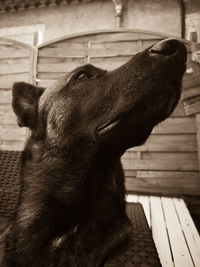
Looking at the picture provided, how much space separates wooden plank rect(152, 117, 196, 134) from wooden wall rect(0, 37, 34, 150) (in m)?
2.66

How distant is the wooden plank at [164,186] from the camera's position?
3.82 m

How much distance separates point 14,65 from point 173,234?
431cm

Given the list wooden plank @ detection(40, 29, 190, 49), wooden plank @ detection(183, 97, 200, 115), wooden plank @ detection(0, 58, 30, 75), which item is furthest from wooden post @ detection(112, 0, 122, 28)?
wooden plank @ detection(183, 97, 200, 115)

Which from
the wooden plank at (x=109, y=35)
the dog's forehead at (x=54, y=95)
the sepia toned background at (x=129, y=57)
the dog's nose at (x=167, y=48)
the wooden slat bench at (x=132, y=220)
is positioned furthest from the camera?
the wooden plank at (x=109, y=35)

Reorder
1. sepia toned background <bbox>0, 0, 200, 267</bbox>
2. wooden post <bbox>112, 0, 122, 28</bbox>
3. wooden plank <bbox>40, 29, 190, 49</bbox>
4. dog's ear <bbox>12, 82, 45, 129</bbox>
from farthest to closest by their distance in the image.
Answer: wooden post <bbox>112, 0, 122, 28</bbox>, wooden plank <bbox>40, 29, 190, 49</bbox>, sepia toned background <bbox>0, 0, 200, 267</bbox>, dog's ear <bbox>12, 82, 45, 129</bbox>

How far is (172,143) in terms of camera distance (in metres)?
4.04

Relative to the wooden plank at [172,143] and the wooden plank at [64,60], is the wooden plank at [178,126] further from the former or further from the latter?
the wooden plank at [64,60]

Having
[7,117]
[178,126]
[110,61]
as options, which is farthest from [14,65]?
[178,126]

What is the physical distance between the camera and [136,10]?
6.70m

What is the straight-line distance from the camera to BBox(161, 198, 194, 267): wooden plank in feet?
5.38

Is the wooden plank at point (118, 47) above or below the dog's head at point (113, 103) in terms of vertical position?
above

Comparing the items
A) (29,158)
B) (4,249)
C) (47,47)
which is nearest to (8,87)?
(47,47)

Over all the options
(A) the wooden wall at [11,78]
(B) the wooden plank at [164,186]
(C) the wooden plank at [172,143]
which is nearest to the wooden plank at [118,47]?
(A) the wooden wall at [11,78]

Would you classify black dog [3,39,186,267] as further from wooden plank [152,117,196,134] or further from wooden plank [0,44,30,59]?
wooden plank [0,44,30,59]
